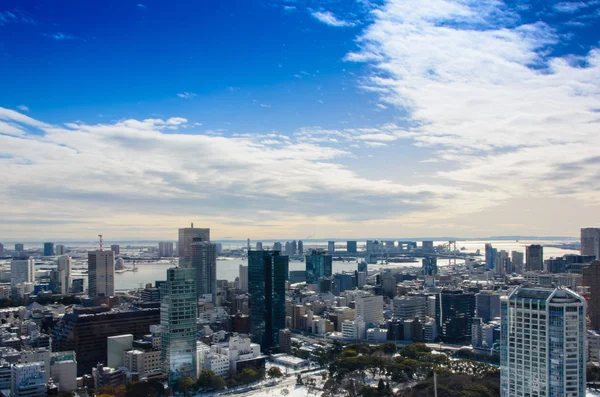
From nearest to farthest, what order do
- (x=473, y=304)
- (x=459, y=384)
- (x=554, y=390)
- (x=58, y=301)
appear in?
(x=554, y=390)
(x=459, y=384)
(x=473, y=304)
(x=58, y=301)

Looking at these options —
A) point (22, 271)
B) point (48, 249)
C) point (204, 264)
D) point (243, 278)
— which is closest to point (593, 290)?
point (204, 264)

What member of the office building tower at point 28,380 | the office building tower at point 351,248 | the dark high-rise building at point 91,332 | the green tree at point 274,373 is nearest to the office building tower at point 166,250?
the office building tower at point 351,248

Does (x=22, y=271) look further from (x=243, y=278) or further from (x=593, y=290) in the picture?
(x=593, y=290)

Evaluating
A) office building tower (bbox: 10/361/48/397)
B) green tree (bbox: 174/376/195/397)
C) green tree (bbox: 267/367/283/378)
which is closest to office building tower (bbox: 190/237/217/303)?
green tree (bbox: 267/367/283/378)

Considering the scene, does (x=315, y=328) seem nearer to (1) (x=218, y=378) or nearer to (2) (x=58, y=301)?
(1) (x=218, y=378)

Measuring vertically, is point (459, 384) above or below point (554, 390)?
below

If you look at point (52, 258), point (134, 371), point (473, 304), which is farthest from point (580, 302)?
point (52, 258)
